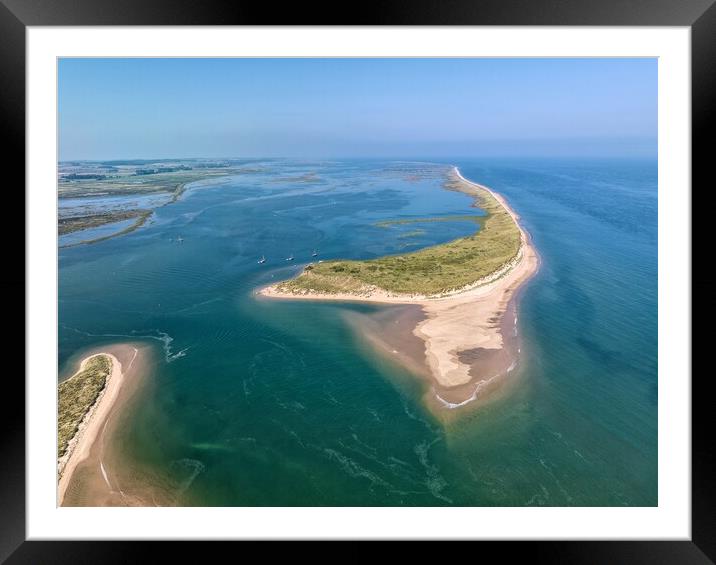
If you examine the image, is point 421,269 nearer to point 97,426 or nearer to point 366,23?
point 97,426

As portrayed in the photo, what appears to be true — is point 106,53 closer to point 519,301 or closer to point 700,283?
point 700,283

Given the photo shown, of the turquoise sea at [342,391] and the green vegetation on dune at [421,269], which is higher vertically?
the green vegetation on dune at [421,269]

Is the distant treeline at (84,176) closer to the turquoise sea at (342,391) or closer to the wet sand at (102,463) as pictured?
the turquoise sea at (342,391)

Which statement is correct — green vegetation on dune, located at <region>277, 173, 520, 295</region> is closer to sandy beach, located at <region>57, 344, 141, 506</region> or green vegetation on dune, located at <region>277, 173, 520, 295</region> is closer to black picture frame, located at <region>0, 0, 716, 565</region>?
sandy beach, located at <region>57, 344, 141, 506</region>

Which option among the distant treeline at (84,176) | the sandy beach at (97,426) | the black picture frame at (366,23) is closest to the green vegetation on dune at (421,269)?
the sandy beach at (97,426)

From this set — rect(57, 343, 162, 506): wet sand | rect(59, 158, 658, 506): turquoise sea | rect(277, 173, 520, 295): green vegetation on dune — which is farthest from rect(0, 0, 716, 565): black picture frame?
rect(277, 173, 520, 295): green vegetation on dune

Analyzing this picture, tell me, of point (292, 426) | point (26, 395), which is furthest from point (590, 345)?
point (26, 395)
